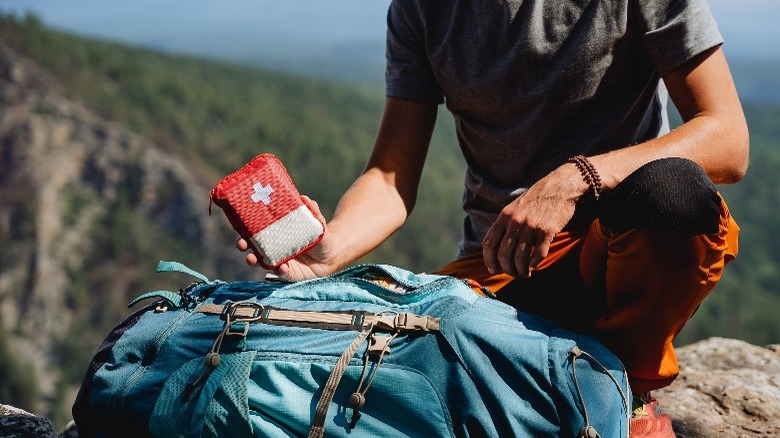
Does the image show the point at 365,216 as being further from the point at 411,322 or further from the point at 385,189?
the point at 411,322

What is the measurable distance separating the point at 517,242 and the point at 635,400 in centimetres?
48

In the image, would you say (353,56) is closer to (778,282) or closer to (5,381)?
(778,282)

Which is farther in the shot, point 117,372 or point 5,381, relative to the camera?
point 5,381

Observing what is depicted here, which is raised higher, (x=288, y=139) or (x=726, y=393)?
(x=726, y=393)

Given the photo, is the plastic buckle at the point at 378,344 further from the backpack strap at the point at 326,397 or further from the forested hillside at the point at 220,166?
the forested hillside at the point at 220,166

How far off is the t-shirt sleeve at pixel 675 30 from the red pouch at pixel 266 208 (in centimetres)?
84

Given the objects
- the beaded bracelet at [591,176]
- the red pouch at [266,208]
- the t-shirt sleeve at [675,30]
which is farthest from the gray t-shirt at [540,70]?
the red pouch at [266,208]

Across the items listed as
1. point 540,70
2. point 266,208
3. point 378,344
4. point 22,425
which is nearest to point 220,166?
point 22,425

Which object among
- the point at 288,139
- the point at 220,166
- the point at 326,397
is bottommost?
the point at 220,166

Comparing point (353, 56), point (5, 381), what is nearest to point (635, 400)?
point (5, 381)

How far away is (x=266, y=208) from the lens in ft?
5.16

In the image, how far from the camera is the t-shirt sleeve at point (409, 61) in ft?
6.79

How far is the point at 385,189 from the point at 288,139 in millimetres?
63013

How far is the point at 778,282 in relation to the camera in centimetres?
6944
